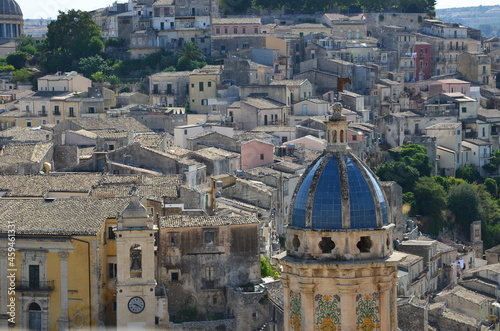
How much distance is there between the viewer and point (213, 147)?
5506 centimetres

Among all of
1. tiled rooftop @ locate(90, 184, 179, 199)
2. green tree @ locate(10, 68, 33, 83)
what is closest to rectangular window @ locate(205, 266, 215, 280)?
tiled rooftop @ locate(90, 184, 179, 199)

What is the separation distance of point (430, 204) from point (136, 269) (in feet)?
86.2

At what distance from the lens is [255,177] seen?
51438 millimetres

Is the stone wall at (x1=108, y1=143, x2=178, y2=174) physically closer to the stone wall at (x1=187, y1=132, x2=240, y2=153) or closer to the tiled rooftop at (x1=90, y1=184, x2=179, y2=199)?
the tiled rooftop at (x1=90, y1=184, x2=179, y2=199)

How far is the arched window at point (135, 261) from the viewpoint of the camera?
3681cm

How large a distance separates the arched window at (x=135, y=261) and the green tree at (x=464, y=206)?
27.4m

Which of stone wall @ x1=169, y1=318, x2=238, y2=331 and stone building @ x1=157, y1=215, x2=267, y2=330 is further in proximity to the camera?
stone building @ x1=157, y1=215, x2=267, y2=330

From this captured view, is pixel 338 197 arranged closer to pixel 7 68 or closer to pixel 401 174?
pixel 401 174

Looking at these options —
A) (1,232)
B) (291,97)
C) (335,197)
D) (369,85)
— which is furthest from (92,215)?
(369,85)

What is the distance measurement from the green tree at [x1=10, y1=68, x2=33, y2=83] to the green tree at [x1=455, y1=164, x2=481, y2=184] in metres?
23.9

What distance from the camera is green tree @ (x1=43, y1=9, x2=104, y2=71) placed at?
78.9 m

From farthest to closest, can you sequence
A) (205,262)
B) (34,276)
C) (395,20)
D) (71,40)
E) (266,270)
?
1. (395,20)
2. (71,40)
3. (266,270)
4. (205,262)
5. (34,276)

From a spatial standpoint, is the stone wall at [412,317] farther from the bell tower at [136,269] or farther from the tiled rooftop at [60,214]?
the tiled rooftop at [60,214]

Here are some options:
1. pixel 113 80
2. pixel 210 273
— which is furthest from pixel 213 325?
pixel 113 80
